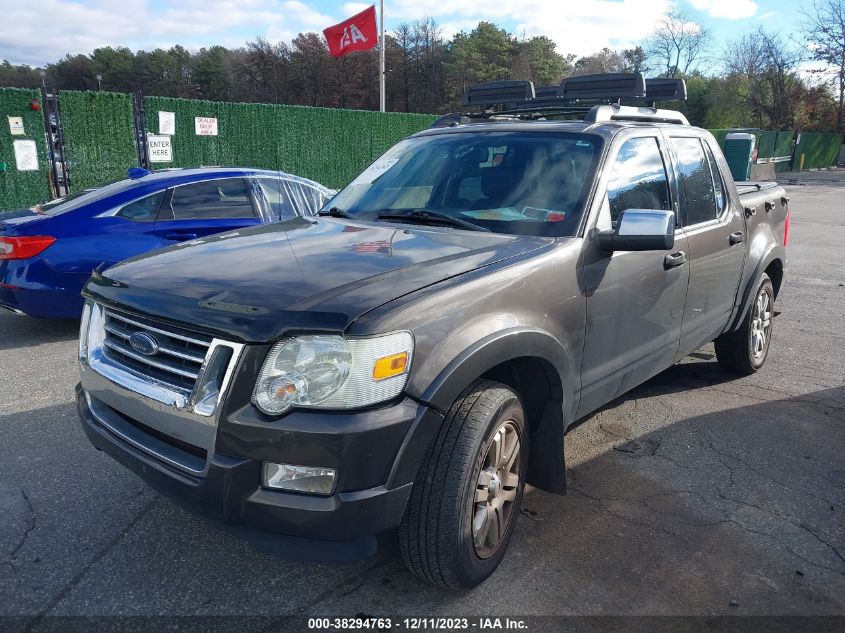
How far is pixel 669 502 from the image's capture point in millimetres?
3484

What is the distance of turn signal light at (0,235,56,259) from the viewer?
5828 mm

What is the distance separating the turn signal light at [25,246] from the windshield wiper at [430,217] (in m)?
3.69

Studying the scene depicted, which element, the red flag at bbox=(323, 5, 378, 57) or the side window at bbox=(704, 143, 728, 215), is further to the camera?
the red flag at bbox=(323, 5, 378, 57)

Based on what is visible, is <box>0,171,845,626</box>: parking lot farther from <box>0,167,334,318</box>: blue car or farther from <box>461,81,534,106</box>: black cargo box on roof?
<box>461,81,534,106</box>: black cargo box on roof

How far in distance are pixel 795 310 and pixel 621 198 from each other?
5341mm

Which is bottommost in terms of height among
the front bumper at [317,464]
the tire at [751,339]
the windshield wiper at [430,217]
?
the tire at [751,339]

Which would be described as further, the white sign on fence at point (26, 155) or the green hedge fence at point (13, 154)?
the white sign on fence at point (26, 155)

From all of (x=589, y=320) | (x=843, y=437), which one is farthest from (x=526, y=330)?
(x=843, y=437)

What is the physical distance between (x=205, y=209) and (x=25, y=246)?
5.19 feet

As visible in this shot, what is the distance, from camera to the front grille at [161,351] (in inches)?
92.4

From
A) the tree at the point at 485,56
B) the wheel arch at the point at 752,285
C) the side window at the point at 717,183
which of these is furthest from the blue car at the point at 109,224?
the tree at the point at 485,56

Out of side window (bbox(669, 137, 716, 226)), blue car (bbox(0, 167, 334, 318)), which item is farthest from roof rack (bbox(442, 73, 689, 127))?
blue car (bbox(0, 167, 334, 318))

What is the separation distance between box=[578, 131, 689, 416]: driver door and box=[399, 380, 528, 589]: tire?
70 cm

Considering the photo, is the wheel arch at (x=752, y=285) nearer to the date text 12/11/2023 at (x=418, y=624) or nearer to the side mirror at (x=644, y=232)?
the side mirror at (x=644, y=232)
